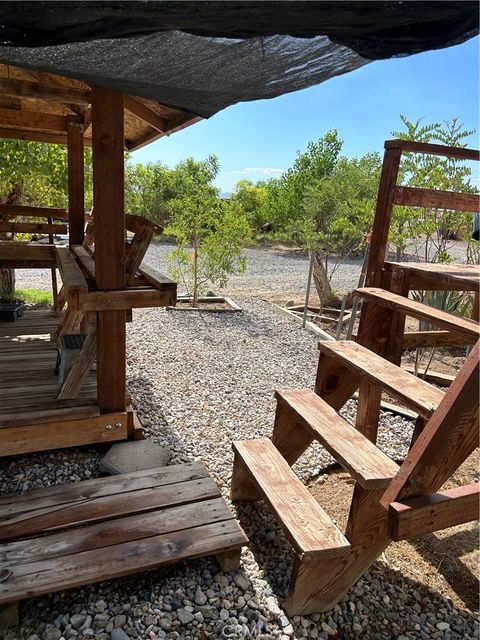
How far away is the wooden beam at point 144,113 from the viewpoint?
3.02 metres

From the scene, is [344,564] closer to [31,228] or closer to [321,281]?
[31,228]

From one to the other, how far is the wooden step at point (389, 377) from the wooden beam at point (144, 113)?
2.20 m

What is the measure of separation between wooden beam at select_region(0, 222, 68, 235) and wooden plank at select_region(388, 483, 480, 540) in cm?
487

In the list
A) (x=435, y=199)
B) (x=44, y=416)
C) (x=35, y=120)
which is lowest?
(x=44, y=416)

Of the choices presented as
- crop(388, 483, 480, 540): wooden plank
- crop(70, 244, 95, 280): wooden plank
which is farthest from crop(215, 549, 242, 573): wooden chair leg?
crop(70, 244, 95, 280): wooden plank

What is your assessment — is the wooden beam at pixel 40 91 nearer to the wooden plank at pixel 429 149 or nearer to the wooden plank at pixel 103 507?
the wooden plank at pixel 429 149

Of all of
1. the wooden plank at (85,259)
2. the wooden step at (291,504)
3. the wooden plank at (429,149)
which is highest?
the wooden plank at (429,149)

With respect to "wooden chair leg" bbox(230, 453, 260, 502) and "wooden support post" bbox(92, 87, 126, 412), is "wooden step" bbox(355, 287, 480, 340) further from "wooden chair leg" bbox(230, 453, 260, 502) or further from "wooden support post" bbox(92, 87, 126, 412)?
"wooden support post" bbox(92, 87, 126, 412)

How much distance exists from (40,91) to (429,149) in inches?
93.3

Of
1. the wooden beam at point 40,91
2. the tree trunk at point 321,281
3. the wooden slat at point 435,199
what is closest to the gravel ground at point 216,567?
the wooden slat at point 435,199

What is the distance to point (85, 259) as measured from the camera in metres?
3.27

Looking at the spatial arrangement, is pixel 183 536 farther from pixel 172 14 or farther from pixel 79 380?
pixel 172 14

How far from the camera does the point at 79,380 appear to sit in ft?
8.91

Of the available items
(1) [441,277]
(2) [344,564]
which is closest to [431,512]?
(2) [344,564]
